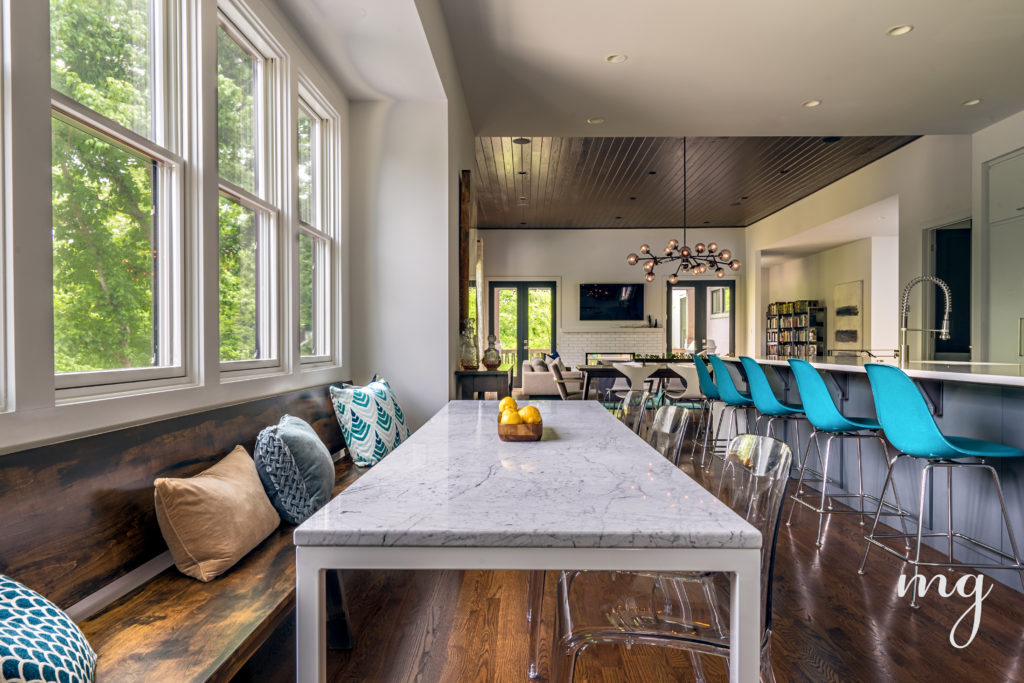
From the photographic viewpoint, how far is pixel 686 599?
146 cm

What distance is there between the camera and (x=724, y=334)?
11672 millimetres

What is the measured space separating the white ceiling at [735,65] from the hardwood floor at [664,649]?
2676 mm

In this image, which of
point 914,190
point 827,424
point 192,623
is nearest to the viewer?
point 192,623

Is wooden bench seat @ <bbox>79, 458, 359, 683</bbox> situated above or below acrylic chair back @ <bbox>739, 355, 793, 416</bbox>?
below

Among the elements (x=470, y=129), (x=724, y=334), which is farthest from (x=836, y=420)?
(x=724, y=334)

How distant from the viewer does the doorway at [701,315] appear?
11602 mm

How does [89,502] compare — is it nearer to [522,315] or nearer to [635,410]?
[635,410]

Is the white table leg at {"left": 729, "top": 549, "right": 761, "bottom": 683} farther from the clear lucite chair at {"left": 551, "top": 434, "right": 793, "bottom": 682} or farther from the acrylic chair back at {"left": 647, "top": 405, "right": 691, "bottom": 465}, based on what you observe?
the acrylic chair back at {"left": 647, "top": 405, "right": 691, "bottom": 465}

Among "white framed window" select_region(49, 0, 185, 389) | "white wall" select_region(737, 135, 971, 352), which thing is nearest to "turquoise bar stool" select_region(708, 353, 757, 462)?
"white wall" select_region(737, 135, 971, 352)

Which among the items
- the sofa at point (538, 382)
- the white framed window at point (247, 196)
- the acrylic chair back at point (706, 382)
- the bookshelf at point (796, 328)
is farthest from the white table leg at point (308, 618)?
the bookshelf at point (796, 328)

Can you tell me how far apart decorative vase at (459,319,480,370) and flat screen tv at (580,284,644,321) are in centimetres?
733

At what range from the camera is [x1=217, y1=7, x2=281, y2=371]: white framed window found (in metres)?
2.46

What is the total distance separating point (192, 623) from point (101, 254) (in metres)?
1.03

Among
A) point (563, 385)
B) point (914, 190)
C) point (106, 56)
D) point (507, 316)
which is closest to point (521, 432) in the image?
point (106, 56)
